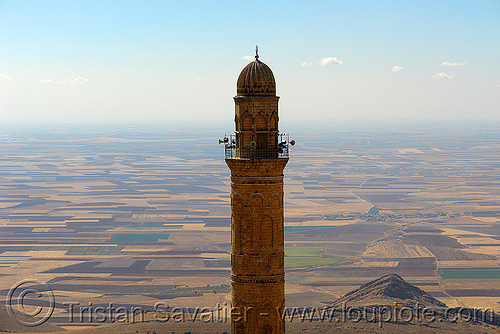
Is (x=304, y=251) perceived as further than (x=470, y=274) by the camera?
Yes

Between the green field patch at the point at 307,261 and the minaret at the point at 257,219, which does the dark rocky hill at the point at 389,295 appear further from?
the green field patch at the point at 307,261

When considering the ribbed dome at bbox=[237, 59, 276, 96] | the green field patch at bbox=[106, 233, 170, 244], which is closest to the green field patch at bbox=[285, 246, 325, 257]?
the green field patch at bbox=[106, 233, 170, 244]

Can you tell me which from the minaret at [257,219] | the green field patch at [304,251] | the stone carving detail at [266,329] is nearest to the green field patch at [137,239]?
the green field patch at [304,251]

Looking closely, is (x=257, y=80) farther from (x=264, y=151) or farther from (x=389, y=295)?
(x=389, y=295)

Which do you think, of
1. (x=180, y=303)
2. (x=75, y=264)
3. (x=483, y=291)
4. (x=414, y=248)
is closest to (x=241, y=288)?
(x=180, y=303)

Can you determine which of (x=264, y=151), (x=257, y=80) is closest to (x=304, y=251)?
(x=264, y=151)

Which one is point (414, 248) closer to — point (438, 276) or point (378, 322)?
point (438, 276)
